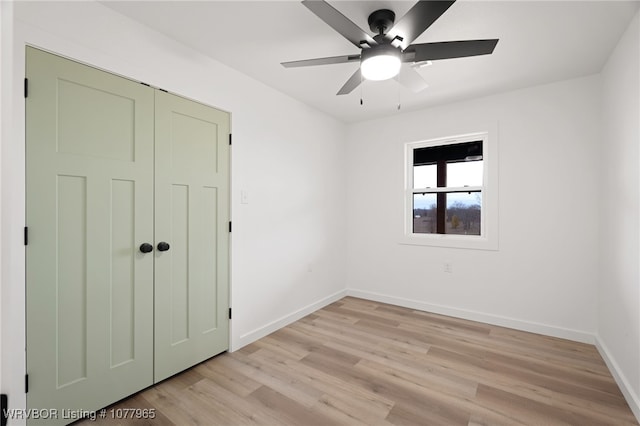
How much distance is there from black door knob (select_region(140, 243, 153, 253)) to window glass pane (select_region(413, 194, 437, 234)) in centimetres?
310

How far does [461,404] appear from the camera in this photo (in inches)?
78.0

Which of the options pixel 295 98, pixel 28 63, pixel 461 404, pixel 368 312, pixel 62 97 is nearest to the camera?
pixel 28 63

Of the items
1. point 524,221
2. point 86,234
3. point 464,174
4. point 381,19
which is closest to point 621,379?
point 524,221

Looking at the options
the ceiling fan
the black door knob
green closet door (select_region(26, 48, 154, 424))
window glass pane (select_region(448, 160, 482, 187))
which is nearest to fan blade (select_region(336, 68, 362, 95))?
the ceiling fan

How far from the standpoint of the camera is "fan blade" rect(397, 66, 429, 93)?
2160 millimetres

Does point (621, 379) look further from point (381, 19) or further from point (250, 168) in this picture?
point (250, 168)

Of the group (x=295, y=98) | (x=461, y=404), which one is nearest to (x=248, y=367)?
(x=461, y=404)

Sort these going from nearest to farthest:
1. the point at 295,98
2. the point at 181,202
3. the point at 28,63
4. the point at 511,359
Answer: the point at 28,63
the point at 181,202
the point at 511,359
the point at 295,98

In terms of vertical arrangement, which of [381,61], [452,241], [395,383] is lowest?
[395,383]

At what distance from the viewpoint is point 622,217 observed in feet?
7.27

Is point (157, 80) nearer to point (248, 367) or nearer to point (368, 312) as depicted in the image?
point (248, 367)

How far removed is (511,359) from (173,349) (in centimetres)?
279

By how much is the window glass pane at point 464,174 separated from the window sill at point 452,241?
0.65 m

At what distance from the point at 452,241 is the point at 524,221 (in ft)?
2.49
